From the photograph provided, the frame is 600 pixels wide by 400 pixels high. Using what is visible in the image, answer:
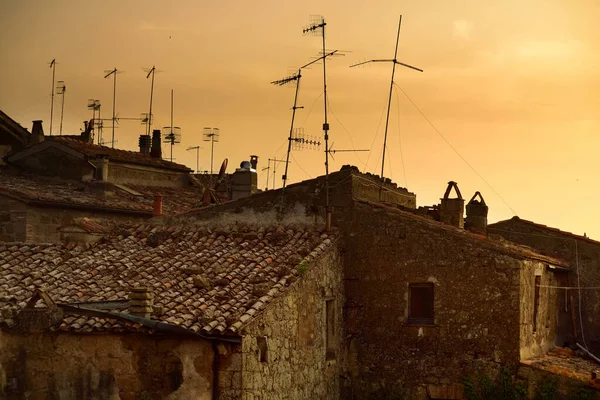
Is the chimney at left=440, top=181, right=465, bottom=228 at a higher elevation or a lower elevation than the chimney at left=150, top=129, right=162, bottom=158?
lower

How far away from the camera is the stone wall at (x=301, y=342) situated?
56.9 ft

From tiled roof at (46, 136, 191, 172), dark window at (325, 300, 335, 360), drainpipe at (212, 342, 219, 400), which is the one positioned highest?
tiled roof at (46, 136, 191, 172)

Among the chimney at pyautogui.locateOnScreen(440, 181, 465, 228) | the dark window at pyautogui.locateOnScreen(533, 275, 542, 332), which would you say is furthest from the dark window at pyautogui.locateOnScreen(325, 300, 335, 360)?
the chimney at pyautogui.locateOnScreen(440, 181, 465, 228)

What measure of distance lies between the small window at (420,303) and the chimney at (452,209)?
423 cm

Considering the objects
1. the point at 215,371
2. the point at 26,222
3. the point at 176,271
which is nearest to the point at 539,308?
the point at 176,271

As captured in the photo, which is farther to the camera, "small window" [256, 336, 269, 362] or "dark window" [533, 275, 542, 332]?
"dark window" [533, 275, 542, 332]

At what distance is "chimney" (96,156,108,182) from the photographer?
105 feet

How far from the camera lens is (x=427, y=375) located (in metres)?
20.4

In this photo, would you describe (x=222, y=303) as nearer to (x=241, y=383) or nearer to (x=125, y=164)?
(x=241, y=383)

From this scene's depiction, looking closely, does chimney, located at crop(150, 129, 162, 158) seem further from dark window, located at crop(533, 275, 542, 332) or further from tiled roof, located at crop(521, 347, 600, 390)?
dark window, located at crop(533, 275, 542, 332)

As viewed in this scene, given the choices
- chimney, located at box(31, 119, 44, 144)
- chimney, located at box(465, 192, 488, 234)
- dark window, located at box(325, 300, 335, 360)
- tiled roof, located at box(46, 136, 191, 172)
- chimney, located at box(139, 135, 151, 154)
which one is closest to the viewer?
dark window, located at box(325, 300, 335, 360)

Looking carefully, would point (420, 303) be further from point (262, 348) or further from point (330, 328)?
point (262, 348)

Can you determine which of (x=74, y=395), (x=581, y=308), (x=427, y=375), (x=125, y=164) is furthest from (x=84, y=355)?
(x=125, y=164)

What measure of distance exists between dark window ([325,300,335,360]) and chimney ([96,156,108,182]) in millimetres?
13307
